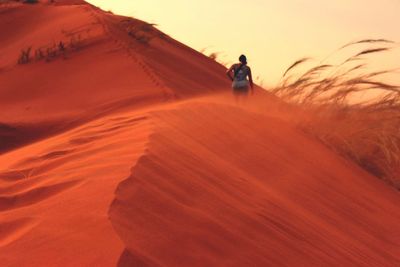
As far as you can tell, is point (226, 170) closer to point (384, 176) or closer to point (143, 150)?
point (143, 150)

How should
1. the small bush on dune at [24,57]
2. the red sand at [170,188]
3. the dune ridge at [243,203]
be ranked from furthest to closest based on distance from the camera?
the small bush on dune at [24,57], the dune ridge at [243,203], the red sand at [170,188]

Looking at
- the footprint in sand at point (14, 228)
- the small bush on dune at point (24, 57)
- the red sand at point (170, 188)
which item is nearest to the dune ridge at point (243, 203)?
the red sand at point (170, 188)

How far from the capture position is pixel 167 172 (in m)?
3.68

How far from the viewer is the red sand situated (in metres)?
2.70

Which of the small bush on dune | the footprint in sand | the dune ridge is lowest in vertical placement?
the small bush on dune

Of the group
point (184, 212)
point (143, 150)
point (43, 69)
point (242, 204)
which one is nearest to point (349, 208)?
point (242, 204)

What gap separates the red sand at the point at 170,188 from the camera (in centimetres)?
270

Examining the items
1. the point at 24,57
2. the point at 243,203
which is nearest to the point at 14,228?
the point at 243,203

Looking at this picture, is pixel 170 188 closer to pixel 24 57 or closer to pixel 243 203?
pixel 243 203

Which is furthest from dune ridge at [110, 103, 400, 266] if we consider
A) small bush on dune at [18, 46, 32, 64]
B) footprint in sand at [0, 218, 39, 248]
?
small bush on dune at [18, 46, 32, 64]

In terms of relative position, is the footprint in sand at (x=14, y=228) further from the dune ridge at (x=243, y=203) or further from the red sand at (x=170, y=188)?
the dune ridge at (x=243, y=203)

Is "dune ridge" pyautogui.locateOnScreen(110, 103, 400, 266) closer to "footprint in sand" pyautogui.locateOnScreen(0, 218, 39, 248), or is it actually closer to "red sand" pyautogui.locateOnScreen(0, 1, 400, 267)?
"red sand" pyautogui.locateOnScreen(0, 1, 400, 267)

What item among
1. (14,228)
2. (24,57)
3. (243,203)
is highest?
(243,203)

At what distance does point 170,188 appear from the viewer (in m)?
3.43
